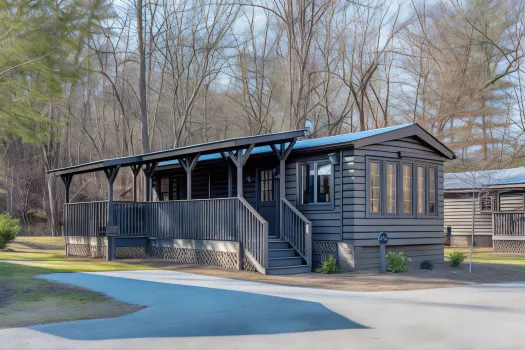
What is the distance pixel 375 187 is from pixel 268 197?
11.4ft

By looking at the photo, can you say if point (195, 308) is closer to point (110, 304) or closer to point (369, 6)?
point (110, 304)

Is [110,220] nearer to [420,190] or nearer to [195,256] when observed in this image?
[195,256]

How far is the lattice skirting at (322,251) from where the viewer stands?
15.7 meters

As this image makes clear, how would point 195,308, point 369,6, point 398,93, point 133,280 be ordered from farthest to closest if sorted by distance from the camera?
point 398,93, point 369,6, point 133,280, point 195,308

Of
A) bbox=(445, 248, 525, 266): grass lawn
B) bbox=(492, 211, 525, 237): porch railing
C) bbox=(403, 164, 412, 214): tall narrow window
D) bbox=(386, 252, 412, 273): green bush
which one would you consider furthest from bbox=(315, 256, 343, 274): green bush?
bbox=(492, 211, 525, 237): porch railing

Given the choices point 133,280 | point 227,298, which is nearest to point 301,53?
point 133,280

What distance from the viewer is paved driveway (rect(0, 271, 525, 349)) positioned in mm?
6980

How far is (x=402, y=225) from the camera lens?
16469mm

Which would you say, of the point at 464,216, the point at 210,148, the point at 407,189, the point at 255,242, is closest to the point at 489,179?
the point at 464,216

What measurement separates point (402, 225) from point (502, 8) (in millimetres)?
19539

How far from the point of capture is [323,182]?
16.1 meters

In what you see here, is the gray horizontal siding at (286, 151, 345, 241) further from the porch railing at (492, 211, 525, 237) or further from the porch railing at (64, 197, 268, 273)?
the porch railing at (492, 211, 525, 237)

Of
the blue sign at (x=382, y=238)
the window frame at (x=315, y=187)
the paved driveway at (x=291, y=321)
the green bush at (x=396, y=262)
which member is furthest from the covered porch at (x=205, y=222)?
the paved driveway at (x=291, y=321)

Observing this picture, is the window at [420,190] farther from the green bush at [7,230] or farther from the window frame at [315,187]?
the green bush at [7,230]
